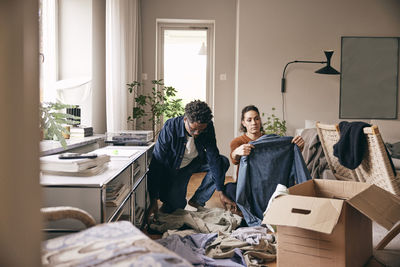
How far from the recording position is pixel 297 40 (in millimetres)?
4730

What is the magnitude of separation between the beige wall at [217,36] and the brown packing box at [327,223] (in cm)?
319

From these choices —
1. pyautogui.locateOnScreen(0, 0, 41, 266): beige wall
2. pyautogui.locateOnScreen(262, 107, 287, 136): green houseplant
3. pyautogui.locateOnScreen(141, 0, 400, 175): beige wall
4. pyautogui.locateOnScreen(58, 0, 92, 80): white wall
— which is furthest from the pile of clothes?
pyautogui.locateOnScreen(141, 0, 400, 175): beige wall

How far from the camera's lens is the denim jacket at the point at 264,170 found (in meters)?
2.61

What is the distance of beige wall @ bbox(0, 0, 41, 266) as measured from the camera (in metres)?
0.42

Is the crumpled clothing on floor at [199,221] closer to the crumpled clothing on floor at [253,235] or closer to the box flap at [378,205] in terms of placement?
the crumpled clothing on floor at [253,235]

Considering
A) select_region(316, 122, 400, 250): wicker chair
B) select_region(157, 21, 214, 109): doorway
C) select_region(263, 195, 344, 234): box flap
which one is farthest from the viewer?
select_region(157, 21, 214, 109): doorway

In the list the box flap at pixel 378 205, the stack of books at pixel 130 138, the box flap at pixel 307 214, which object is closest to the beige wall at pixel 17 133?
the box flap at pixel 307 214

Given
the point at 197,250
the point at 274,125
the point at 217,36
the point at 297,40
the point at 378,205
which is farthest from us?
the point at 217,36

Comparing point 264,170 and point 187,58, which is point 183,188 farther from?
point 187,58

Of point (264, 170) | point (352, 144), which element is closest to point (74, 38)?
point (264, 170)

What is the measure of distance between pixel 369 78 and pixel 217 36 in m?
2.12

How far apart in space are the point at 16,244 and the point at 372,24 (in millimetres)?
5247

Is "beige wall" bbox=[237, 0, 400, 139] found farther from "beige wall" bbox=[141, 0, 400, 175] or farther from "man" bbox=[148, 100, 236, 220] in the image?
"man" bbox=[148, 100, 236, 220]

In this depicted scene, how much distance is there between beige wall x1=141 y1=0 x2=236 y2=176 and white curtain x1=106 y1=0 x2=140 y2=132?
72cm
